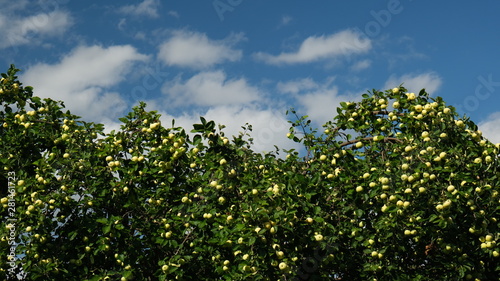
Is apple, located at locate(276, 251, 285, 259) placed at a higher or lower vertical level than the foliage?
lower

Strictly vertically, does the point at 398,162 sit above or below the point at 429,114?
below

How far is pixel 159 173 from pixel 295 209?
66.8 inches

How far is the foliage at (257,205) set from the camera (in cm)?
582

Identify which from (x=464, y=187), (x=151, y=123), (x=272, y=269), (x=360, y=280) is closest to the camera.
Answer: (x=272, y=269)

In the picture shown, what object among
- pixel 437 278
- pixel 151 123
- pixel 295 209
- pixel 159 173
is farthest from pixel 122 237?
pixel 437 278

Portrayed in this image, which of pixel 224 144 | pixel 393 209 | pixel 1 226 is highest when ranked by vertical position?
pixel 224 144

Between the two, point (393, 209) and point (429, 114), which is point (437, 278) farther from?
point (429, 114)

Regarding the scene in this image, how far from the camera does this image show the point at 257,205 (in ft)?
17.9

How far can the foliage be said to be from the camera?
5824 millimetres

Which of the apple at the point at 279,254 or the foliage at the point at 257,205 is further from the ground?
the foliage at the point at 257,205

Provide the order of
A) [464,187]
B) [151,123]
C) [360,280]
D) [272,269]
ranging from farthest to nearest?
[151,123], [360,280], [464,187], [272,269]

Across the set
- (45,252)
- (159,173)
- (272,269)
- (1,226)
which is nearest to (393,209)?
(272,269)

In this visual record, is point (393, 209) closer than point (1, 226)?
Yes

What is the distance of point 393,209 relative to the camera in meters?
6.01
